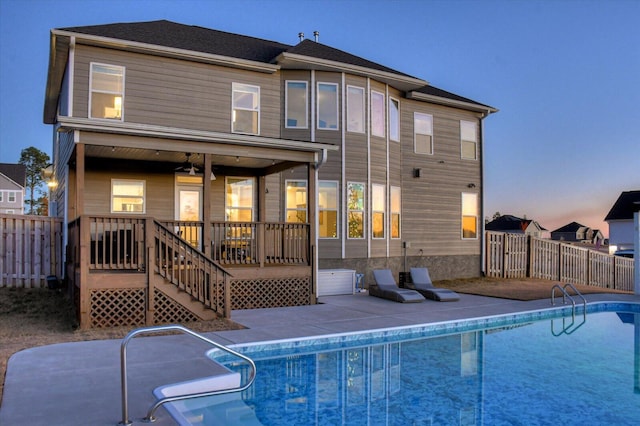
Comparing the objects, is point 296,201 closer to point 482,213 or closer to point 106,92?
point 106,92

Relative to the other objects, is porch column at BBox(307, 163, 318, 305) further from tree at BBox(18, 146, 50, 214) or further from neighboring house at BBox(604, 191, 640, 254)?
tree at BBox(18, 146, 50, 214)

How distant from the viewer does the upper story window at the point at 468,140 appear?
756 inches

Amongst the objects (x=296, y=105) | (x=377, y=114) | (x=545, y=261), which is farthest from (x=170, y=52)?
(x=545, y=261)

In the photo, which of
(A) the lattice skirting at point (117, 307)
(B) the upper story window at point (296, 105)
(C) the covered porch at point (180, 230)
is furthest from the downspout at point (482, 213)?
(A) the lattice skirting at point (117, 307)

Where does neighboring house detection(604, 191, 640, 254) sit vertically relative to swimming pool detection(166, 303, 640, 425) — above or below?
above

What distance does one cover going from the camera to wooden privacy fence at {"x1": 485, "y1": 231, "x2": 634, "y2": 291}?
19.9m

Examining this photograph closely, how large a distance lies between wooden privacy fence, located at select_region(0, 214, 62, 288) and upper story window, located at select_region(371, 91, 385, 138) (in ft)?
31.3

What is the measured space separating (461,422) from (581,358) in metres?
4.10

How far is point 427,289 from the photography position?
14289 millimetres

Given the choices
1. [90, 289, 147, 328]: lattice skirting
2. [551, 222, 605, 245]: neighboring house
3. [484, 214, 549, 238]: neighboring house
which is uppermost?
[484, 214, 549, 238]: neighboring house

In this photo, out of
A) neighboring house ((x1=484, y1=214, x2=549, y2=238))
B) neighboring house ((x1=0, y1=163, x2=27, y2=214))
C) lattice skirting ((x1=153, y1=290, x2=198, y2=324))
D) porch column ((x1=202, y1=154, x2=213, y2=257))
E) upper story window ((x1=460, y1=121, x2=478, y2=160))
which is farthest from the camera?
neighboring house ((x1=484, y1=214, x2=549, y2=238))

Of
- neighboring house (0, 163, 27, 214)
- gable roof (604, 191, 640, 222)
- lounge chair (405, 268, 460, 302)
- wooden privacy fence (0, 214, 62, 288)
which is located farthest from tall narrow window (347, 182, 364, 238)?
neighboring house (0, 163, 27, 214)

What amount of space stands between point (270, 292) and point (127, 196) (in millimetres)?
5012

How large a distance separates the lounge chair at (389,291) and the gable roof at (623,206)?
41481 mm
